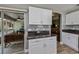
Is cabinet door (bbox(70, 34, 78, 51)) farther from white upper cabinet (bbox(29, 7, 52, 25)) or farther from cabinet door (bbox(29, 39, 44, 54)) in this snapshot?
cabinet door (bbox(29, 39, 44, 54))

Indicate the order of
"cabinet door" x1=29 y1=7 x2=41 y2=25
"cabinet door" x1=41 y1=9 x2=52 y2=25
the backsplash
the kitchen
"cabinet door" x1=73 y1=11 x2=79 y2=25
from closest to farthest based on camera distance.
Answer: the kitchen < "cabinet door" x1=29 y1=7 x2=41 y2=25 < "cabinet door" x1=41 y1=9 x2=52 y2=25 < the backsplash < "cabinet door" x1=73 y1=11 x2=79 y2=25

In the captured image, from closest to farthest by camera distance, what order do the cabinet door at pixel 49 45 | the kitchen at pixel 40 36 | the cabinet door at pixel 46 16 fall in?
the kitchen at pixel 40 36, the cabinet door at pixel 49 45, the cabinet door at pixel 46 16

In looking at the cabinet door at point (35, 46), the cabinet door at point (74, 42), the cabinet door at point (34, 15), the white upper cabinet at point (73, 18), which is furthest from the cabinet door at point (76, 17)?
the cabinet door at point (35, 46)

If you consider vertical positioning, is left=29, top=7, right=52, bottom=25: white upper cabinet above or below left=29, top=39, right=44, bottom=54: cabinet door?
above

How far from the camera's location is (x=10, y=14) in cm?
411

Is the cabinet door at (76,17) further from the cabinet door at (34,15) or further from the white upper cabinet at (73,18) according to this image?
the cabinet door at (34,15)

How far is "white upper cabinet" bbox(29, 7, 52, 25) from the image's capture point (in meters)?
3.85

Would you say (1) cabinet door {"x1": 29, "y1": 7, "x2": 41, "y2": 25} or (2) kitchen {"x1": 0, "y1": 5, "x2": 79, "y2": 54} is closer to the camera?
(2) kitchen {"x1": 0, "y1": 5, "x2": 79, "y2": 54}

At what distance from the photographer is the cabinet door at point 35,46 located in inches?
126

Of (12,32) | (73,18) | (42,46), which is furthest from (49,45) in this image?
(73,18)

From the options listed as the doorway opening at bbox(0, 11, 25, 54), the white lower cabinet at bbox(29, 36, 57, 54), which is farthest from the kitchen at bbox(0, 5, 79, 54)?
the doorway opening at bbox(0, 11, 25, 54)

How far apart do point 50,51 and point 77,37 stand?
49.4 inches
